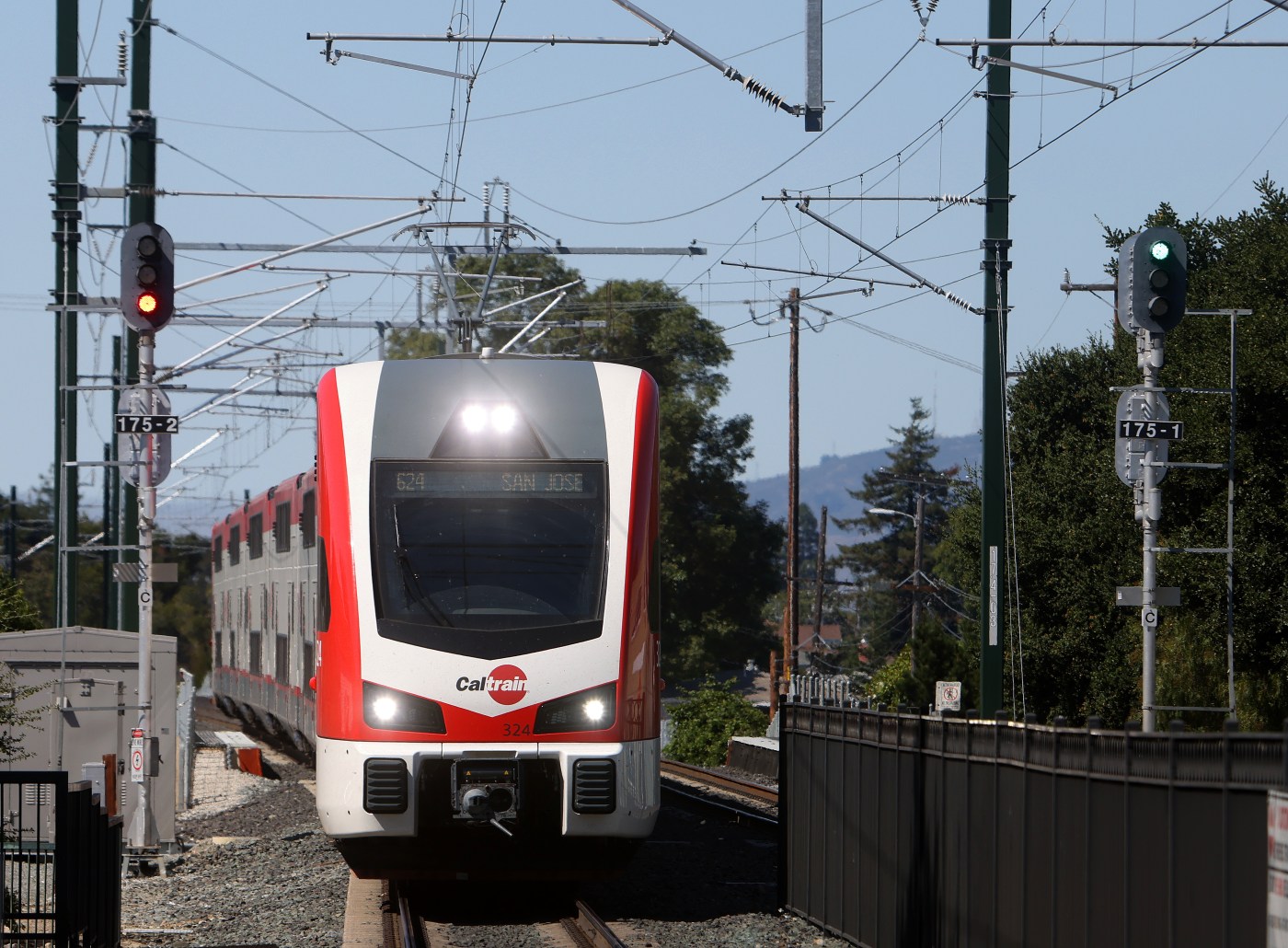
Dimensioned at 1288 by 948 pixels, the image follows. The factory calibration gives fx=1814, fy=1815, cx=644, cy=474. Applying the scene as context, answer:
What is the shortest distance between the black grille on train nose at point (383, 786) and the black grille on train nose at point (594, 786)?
112cm

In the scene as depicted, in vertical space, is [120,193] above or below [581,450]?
above

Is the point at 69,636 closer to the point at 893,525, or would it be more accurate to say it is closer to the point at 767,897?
the point at 767,897

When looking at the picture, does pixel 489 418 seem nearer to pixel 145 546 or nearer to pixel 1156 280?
pixel 145 546

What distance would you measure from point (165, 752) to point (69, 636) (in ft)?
5.04

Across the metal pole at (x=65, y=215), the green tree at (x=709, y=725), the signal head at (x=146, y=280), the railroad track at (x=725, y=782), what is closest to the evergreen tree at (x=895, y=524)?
the green tree at (x=709, y=725)

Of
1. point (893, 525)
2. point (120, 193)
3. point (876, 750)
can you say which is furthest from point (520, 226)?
point (893, 525)

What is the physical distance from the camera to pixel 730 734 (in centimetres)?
3803

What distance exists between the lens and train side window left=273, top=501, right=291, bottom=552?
21.9 metres

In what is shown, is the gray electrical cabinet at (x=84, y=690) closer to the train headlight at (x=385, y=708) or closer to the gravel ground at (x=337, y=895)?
the gravel ground at (x=337, y=895)

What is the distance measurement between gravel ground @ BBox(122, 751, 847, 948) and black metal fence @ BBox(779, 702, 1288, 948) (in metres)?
0.67

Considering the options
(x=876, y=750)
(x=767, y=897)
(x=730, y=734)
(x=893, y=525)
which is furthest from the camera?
(x=893, y=525)

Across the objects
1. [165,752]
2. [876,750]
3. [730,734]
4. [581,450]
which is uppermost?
[581,450]

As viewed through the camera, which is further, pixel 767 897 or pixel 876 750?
pixel 767 897

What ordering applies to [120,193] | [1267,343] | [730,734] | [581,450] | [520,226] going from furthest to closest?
[730,734], [1267,343], [520,226], [120,193], [581,450]
